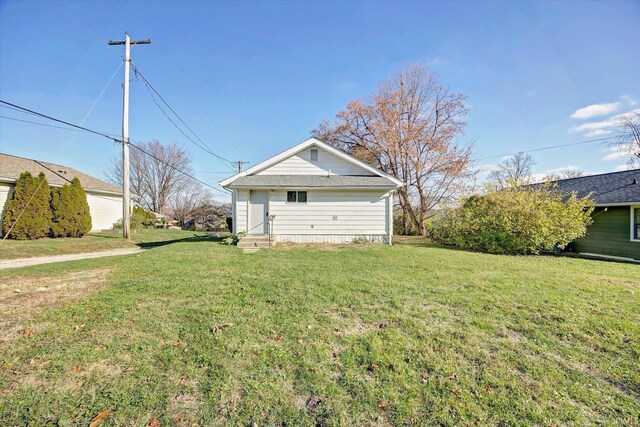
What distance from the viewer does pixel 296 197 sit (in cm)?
1255

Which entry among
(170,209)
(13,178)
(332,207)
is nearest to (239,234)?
(332,207)

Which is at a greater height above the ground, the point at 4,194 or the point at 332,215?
the point at 4,194

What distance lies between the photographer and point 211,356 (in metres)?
2.78

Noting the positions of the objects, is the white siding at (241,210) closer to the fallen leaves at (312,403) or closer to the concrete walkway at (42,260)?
the concrete walkway at (42,260)

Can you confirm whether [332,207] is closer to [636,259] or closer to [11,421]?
[11,421]

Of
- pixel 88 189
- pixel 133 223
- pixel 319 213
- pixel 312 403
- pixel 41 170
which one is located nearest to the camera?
pixel 312 403

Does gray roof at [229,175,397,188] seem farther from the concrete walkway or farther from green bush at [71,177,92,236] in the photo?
green bush at [71,177,92,236]

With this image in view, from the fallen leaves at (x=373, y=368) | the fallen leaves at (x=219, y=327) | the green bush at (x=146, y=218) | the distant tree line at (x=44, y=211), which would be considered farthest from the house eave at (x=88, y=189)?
the fallen leaves at (x=373, y=368)

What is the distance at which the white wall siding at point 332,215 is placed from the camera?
12500mm

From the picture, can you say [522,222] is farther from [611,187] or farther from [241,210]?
[241,210]

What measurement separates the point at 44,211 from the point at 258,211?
37.3ft

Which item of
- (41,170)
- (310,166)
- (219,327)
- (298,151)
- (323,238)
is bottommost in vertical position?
(219,327)

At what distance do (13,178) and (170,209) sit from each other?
2288cm

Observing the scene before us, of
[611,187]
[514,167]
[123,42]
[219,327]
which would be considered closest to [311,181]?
[219,327]
